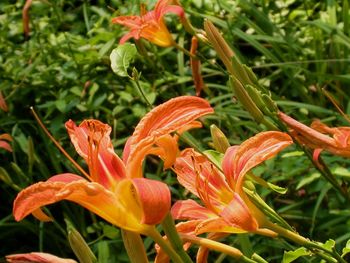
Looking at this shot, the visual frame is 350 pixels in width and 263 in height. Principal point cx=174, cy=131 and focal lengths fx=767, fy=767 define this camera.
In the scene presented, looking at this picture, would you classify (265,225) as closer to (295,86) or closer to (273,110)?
(273,110)

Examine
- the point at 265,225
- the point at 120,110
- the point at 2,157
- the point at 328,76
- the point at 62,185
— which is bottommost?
the point at 2,157

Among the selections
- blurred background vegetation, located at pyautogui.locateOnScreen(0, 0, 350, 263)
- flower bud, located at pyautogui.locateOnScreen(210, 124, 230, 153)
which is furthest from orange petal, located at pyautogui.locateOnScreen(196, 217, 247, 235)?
blurred background vegetation, located at pyautogui.locateOnScreen(0, 0, 350, 263)

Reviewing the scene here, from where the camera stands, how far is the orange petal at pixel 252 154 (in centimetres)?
89

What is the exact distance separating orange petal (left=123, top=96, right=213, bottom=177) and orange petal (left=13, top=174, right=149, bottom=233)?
4 centimetres

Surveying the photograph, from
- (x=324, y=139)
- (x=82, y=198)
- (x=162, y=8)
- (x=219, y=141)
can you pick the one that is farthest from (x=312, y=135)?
(x=162, y=8)

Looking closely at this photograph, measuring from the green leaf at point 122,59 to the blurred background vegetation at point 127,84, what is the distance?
1.16 metres

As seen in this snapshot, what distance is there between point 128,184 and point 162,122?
0.08m

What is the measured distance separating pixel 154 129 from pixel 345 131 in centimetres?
33

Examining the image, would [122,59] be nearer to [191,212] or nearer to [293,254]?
[191,212]

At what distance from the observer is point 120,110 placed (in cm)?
248

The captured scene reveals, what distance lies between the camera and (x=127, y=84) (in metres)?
2.61

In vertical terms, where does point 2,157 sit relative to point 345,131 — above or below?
below

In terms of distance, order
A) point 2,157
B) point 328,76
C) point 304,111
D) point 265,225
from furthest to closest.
A: point 2,157
point 304,111
point 328,76
point 265,225

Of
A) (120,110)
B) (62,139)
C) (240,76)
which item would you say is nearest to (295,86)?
(120,110)
